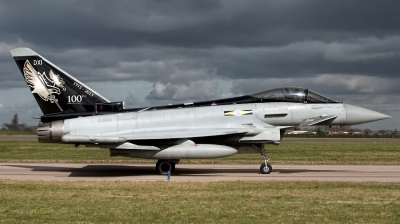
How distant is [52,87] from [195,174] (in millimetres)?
6699

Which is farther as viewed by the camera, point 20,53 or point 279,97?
point 20,53

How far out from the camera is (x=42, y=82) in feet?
62.4

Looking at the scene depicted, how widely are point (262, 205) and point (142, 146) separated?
7.57 m

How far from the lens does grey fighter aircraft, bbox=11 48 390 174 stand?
17031mm

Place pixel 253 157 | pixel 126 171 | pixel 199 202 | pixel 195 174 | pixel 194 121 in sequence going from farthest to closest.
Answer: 1. pixel 253 157
2. pixel 126 171
3. pixel 195 174
4. pixel 194 121
5. pixel 199 202

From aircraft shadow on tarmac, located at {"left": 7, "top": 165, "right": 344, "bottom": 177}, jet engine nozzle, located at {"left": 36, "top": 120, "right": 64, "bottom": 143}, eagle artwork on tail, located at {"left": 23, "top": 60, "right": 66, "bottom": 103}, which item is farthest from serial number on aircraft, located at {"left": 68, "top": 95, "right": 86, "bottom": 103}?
aircraft shadow on tarmac, located at {"left": 7, "top": 165, "right": 344, "bottom": 177}

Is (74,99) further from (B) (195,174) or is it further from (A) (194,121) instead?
(B) (195,174)

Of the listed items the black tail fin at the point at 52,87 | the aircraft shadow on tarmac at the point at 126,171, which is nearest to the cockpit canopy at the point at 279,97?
the aircraft shadow on tarmac at the point at 126,171

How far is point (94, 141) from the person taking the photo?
16312mm

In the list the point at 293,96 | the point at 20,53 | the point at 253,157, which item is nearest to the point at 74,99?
the point at 20,53

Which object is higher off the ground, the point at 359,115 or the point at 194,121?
the point at 359,115

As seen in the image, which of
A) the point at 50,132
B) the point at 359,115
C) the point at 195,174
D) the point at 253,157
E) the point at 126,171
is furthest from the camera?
the point at 253,157

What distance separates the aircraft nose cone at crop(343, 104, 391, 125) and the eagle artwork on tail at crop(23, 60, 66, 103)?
Answer: 1117cm

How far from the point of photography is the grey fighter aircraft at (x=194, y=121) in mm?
17031
